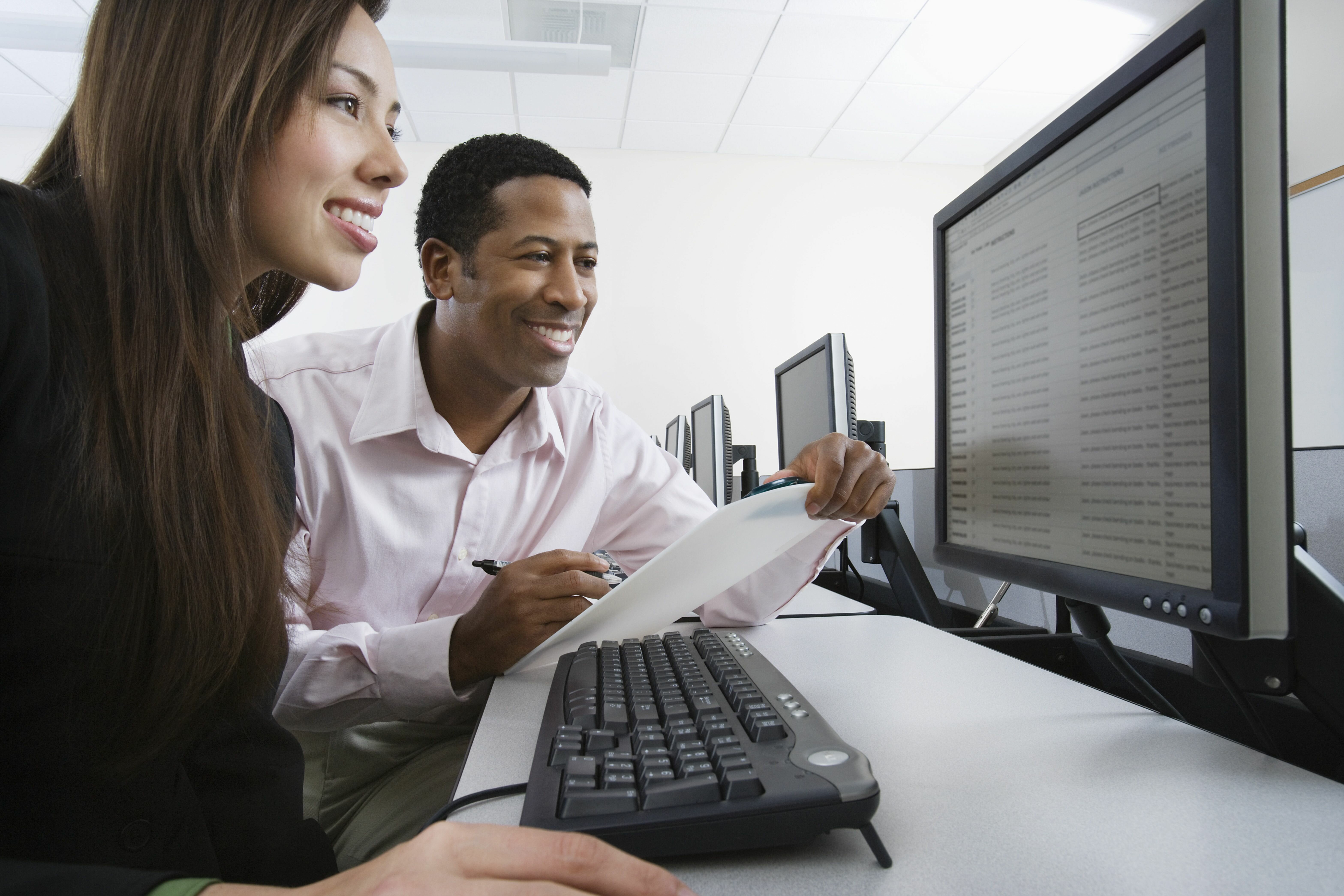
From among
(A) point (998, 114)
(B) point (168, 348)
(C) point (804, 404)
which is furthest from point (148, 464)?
(A) point (998, 114)

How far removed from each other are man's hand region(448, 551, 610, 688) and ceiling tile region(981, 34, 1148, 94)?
394 centimetres

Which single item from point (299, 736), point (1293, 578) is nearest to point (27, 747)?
point (299, 736)

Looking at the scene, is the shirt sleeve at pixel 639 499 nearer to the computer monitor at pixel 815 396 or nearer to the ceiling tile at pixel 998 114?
the computer monitor at pixel 815 396

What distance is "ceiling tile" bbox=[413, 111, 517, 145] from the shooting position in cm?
421

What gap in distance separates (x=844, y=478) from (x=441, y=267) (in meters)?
0.92

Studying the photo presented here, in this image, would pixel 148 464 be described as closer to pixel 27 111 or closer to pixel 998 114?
pixel 998 114

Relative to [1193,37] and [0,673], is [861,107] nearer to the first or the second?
[1193,37]

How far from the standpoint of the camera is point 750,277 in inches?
190

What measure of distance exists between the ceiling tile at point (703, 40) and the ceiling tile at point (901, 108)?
29.3 inches

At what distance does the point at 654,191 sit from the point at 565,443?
3.92 m

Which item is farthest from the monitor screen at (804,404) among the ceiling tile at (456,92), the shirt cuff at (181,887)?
the ceiling tile at (456,92)

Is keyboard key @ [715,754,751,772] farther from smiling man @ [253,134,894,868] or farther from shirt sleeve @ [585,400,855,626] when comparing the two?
shirt sleeve @ [585,400,855,626]

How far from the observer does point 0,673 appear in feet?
1.45

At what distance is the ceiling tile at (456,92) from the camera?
150 inches
